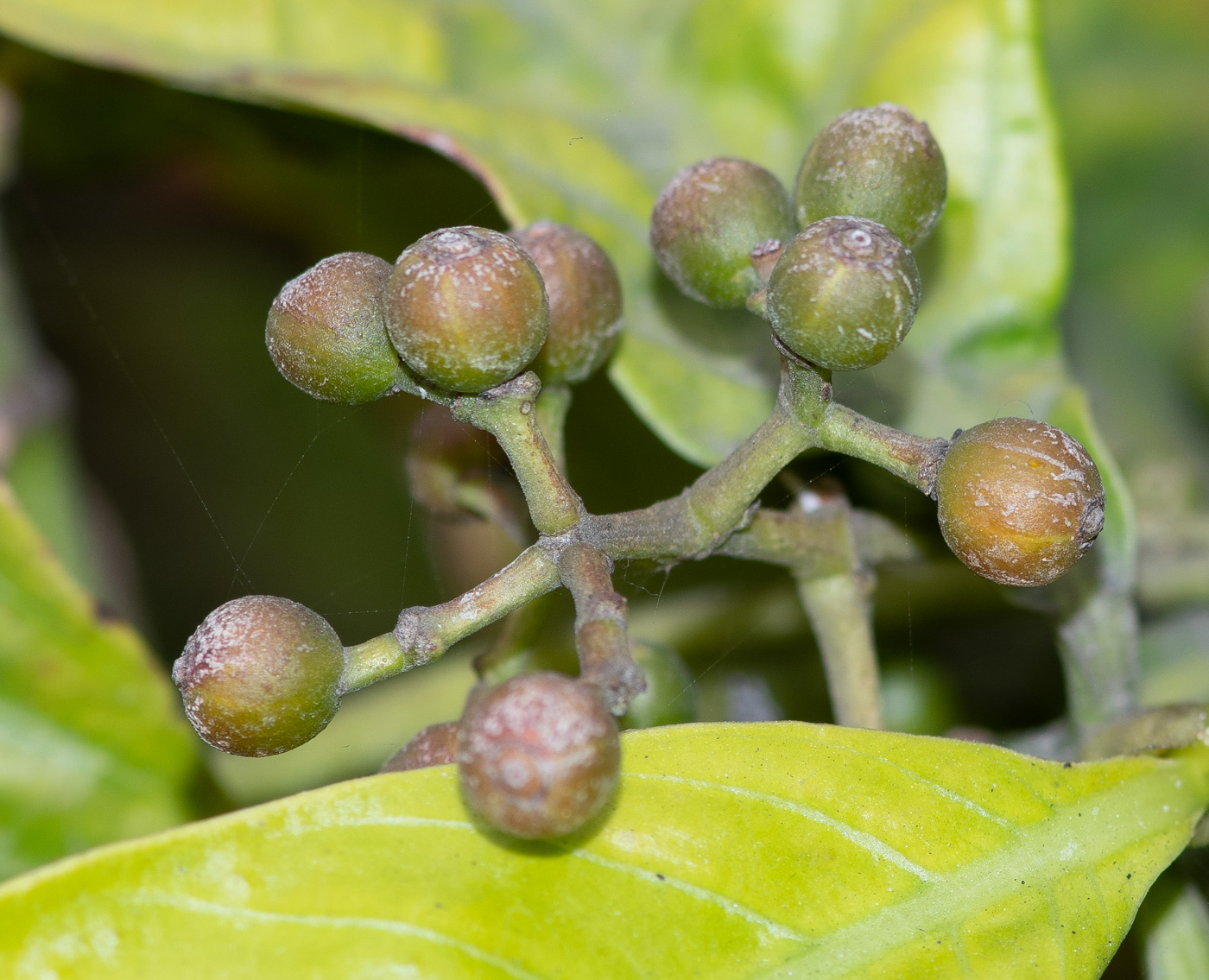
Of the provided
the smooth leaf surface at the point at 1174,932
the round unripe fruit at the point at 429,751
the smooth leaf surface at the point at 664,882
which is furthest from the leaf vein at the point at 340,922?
the smooth leaf surface at the point at 1174,932

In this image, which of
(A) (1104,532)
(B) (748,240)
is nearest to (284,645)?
(B) (748,240)

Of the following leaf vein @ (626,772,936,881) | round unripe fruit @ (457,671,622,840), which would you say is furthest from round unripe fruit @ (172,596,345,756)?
leaf vein @ (626,772,936,881)

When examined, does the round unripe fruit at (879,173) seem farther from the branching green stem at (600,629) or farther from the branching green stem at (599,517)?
the branching green stem at (600,629)

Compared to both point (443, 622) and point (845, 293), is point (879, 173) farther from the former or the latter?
point (443, 622)

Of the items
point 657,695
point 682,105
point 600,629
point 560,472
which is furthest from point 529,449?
point 682,105

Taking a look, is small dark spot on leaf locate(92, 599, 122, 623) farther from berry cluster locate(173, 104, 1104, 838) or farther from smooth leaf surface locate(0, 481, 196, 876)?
berry cluster locate(173, 104, 1104, 838)

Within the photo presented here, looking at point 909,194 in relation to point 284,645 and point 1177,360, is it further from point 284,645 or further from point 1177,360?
point 1177,360
